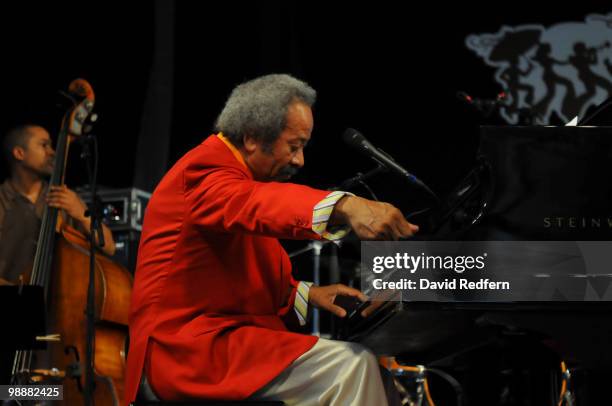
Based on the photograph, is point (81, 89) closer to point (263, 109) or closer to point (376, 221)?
point (263, 109)

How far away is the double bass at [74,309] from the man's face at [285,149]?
1714mm

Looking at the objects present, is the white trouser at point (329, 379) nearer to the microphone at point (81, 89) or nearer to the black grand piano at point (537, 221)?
the black grand piano at point (537, 221)

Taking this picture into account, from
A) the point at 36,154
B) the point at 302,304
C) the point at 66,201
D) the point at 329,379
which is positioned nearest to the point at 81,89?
the point at 66,201

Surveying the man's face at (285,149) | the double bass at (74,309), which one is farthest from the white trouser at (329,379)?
the double bass at (74,309)

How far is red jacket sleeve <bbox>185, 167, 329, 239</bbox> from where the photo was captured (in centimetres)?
218

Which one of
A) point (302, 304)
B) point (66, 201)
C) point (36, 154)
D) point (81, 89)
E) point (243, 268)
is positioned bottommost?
point (302, 304)

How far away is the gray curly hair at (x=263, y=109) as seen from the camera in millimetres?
2693

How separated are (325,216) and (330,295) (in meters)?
0.73

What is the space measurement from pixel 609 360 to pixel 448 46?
4836mm

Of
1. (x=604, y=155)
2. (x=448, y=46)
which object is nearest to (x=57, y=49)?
(x=448, y=46)

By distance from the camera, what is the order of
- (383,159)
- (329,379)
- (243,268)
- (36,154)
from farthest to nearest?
(36,154) → (383,159) → (243,268) → (329,379)

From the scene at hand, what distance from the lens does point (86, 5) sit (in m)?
6.73

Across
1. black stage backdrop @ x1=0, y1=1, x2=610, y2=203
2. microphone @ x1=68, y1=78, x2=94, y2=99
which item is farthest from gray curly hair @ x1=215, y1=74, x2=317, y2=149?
black stage backdrop @ x1=0, y1=1, x2=610, y2=203

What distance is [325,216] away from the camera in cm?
214
